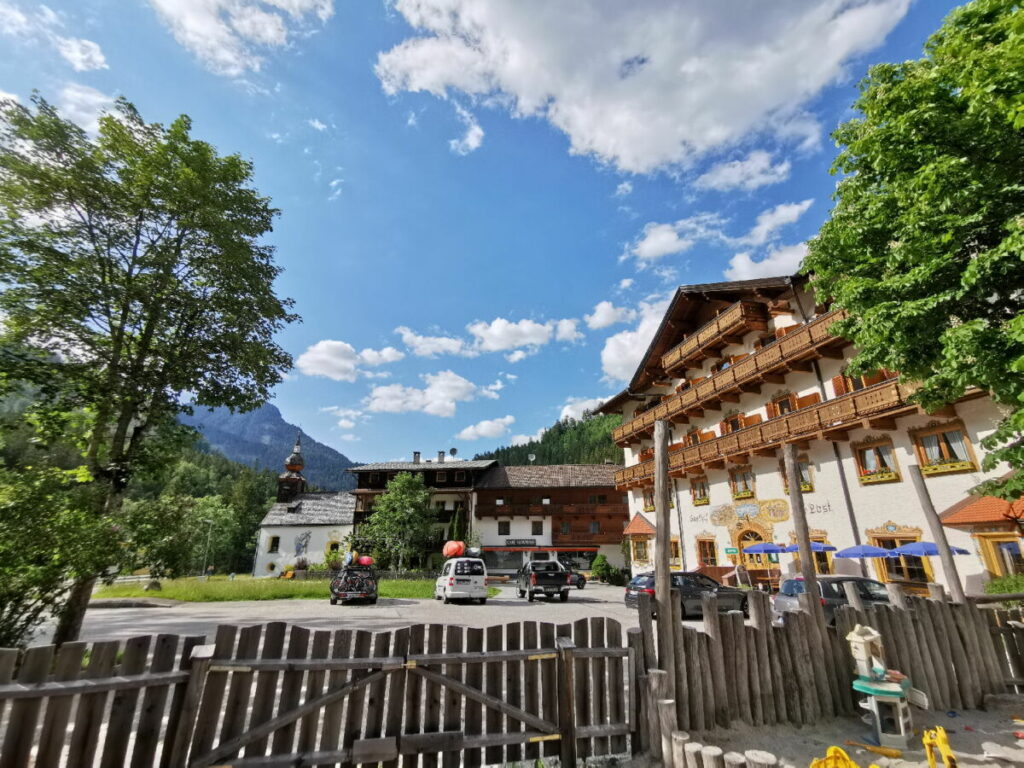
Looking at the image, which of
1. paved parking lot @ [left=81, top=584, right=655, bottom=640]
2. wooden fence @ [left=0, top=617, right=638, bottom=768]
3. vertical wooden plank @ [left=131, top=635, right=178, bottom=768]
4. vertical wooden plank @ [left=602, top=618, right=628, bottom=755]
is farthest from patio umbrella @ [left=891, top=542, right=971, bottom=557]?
vertical wooden plank @ [left=131, top=635, right=178, bottom=768]

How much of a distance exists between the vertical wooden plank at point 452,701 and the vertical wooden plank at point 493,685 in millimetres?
264

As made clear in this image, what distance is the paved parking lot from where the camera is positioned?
13.7 meters

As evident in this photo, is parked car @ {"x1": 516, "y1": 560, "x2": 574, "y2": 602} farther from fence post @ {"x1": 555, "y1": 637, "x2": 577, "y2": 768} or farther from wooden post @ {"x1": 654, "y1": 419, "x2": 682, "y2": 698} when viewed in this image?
fence post @ {"x1": 555, "y1": 637, "x2": 577, "y2": 768}

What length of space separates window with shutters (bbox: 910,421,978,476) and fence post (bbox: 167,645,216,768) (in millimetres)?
18428

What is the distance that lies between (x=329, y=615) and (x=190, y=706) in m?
15.2

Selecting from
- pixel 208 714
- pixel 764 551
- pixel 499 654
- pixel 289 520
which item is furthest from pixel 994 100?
pixel 289 520

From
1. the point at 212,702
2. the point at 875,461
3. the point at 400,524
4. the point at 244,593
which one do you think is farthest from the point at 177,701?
the point at 400,524

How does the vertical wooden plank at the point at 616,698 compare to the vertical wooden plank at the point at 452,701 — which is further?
the vertical wooden plank at the point at 616,698

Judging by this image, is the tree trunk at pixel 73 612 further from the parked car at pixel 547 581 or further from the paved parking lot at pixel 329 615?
the parked car at pixel 547 581

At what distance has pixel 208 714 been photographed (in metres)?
3.56

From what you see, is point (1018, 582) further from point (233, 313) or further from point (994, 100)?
point (233, 313)

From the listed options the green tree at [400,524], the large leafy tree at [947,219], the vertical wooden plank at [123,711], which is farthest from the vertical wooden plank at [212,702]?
the green tree at [400,524]

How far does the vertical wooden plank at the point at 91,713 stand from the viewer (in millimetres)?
3129

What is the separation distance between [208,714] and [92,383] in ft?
30.6
